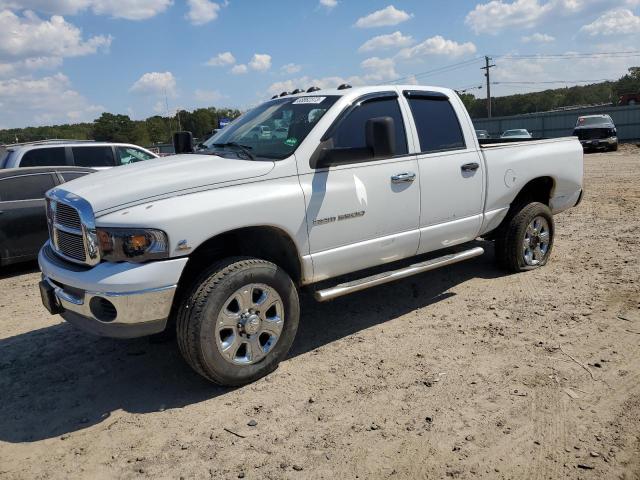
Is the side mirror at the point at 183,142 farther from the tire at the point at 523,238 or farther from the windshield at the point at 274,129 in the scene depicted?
the tire at the point at 523,238

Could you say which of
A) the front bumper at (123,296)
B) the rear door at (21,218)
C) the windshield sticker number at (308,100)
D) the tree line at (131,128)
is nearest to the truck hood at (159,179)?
the front bumper at (123,296)

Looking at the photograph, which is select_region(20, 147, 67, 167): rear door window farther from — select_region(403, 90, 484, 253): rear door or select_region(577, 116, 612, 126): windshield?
select_region(577, 116, 612, 126): windshield

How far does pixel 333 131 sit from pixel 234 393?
2100mm

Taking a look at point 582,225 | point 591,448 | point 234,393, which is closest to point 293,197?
point 234,393

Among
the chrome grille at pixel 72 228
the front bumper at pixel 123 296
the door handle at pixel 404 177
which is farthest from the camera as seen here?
the door handle at pixel 404 177

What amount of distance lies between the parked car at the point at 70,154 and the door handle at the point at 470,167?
6401mm

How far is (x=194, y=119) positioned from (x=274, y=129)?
5617 centimetres

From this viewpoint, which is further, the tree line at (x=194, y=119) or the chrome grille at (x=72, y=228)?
the tree line at (x=194, y=119)

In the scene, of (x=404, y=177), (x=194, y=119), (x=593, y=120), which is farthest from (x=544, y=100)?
(x=404, y=177)

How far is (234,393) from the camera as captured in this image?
3.66m

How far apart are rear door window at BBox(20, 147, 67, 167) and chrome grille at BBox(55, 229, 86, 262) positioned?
6.61 metres

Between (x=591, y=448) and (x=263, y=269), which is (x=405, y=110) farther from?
(x=591, y=448)

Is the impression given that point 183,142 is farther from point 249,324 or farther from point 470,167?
point 470,167

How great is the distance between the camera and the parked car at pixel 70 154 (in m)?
9.40
